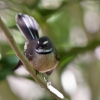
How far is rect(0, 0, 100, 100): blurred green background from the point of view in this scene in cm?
140

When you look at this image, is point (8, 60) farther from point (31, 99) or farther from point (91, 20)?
point (91, 20)

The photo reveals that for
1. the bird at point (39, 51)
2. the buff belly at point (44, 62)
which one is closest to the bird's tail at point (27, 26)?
the bird at point (39, 51)

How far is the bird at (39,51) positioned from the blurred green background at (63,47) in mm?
69

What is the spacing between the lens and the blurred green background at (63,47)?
4.58ft

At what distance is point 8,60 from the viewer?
4.39ft

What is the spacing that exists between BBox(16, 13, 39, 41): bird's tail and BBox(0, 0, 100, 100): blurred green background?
1.7 inches

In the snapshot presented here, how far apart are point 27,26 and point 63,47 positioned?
0.24 meters

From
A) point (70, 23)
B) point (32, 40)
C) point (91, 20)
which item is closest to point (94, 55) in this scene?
point (70, 23)

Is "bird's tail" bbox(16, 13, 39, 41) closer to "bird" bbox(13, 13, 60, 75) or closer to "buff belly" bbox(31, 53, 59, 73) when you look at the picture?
"bird" bbox(13, 13, 60, 75)

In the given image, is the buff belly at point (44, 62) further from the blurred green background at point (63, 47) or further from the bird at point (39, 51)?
the blurred green background at point (63, 47)

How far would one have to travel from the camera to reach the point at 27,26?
4.31 feet

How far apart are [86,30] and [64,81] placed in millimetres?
360

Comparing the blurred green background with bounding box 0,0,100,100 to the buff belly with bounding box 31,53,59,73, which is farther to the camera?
the blurred green background with bounding box 0,0,100,100

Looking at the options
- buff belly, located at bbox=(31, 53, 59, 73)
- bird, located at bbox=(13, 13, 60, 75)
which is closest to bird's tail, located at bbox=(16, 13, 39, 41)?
bird, located at bbox=(13, 13, 60, 75)
